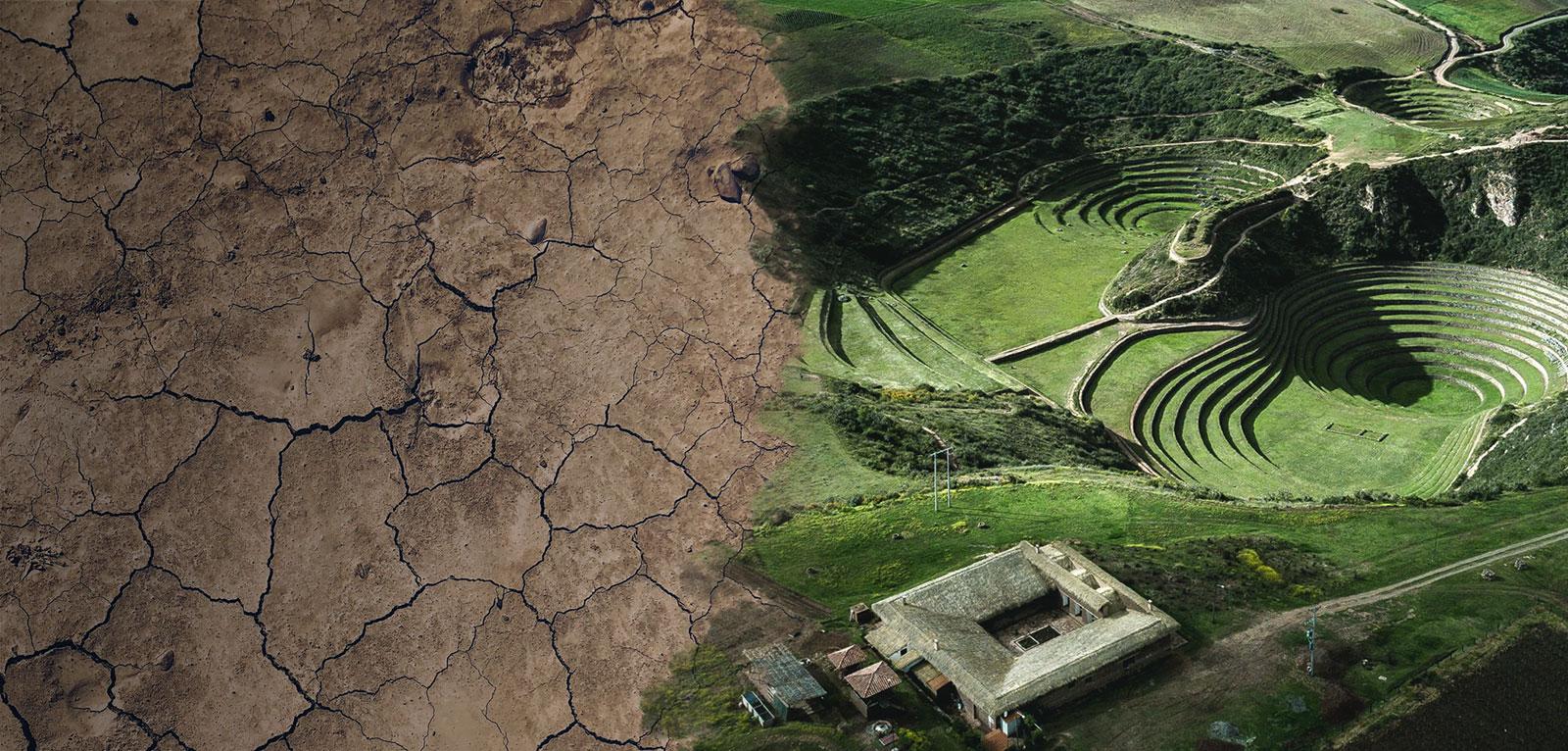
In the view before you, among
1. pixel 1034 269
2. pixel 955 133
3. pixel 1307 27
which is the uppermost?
pixel 1307 27

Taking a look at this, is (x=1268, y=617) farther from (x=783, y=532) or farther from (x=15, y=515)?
(x=15, y=515)

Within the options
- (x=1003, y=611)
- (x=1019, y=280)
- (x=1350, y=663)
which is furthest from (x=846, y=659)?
(x=1019, y=280)

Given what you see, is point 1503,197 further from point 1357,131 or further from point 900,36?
point 900,36

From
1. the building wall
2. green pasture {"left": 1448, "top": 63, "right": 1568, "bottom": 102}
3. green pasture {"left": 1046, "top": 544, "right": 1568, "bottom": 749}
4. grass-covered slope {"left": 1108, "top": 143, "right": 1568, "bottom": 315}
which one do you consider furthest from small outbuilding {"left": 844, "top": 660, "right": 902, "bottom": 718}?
green pasture {"left": 1448, "top": 63, "right": 1568, "bottom": 102}

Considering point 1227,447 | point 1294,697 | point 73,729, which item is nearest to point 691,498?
point 73,729

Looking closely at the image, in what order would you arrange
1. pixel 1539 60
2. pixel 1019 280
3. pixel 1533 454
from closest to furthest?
pixel 1533 454
pixel 1019 280
pixel 1539 60

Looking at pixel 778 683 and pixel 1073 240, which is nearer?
pixel 778 683

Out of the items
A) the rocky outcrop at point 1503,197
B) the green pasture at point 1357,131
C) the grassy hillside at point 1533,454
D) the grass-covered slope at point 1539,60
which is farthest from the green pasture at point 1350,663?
the grass-covered slope at point 1539,60
